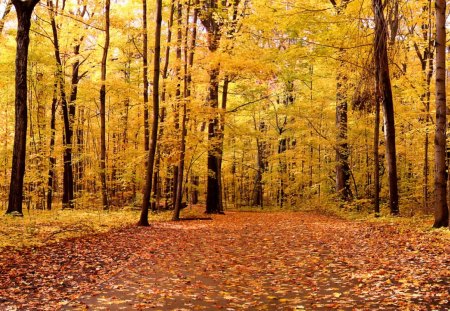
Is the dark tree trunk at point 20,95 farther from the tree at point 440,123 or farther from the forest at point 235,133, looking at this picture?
the tree at point 440,123

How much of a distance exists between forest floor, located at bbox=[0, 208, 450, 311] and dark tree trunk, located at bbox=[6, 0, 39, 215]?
4.04 m

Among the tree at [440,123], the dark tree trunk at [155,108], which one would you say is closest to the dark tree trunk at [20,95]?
the dark tree trunk at [155,108]

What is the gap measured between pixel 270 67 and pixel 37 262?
45.3 feet

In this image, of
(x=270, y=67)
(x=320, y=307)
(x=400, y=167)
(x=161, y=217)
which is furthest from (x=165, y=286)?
(x=400, y=167)

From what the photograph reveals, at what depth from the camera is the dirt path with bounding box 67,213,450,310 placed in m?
5.71

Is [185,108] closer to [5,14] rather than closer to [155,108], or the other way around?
[155,108]

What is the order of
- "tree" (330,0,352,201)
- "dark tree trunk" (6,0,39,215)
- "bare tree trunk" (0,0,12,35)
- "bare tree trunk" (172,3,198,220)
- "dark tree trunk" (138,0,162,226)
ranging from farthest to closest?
"tree" (330,0,352,201) → "bare tree trunk" (0,0,12,35) → "bare tree trunk" (172,3,198,220) → "dark tree trunk" (138,0,162,226) → "dark tree trunk" (6,0,39,215)

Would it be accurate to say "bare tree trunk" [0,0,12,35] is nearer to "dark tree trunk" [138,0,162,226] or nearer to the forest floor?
"dark tree trunk" [138,0,162,226]

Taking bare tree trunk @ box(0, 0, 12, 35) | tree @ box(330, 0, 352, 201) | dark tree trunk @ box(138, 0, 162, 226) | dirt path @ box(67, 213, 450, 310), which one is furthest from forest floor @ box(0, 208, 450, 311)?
bare tree trunk @ box(0, 0, 12, 35)

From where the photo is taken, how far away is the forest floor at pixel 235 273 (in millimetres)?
5762

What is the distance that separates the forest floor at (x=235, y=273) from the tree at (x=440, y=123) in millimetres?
843

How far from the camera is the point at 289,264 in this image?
8.38m

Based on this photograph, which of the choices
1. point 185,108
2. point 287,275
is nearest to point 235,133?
point 185,108

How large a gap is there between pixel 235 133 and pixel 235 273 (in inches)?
592
